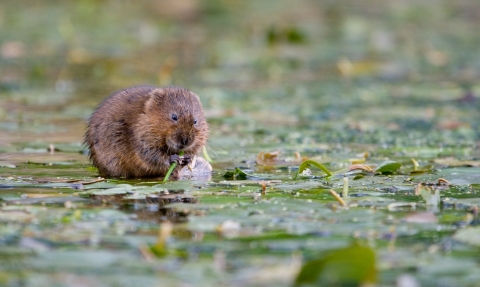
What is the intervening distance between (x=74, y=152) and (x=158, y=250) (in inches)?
168

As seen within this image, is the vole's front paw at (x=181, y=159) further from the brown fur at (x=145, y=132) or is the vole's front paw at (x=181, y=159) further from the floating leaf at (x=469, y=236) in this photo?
the floating leaf at (x=469, y=236)

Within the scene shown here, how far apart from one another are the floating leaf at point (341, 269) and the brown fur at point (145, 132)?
9.87 feet

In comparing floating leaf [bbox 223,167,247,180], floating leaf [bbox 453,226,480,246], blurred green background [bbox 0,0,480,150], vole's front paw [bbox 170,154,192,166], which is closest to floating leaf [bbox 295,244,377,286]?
floating leaf [bbox 453,226,480,246]

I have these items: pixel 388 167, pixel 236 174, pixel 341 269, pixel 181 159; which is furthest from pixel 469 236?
pixel 181 159

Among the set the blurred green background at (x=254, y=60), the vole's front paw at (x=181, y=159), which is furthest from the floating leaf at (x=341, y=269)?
the blurred green background at (x=254, y=60)

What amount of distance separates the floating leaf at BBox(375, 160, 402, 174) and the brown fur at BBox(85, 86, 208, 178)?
1324mm

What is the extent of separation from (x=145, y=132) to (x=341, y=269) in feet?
10.9

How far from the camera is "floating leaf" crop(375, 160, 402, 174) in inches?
263

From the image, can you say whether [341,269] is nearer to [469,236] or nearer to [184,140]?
[469,236]

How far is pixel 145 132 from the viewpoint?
6.94 meters

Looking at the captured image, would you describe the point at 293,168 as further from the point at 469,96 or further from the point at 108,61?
the point at 108,61

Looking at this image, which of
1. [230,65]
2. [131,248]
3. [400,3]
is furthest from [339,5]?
[131,248]

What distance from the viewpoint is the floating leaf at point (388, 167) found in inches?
263

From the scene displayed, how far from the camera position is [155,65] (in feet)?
50.6
